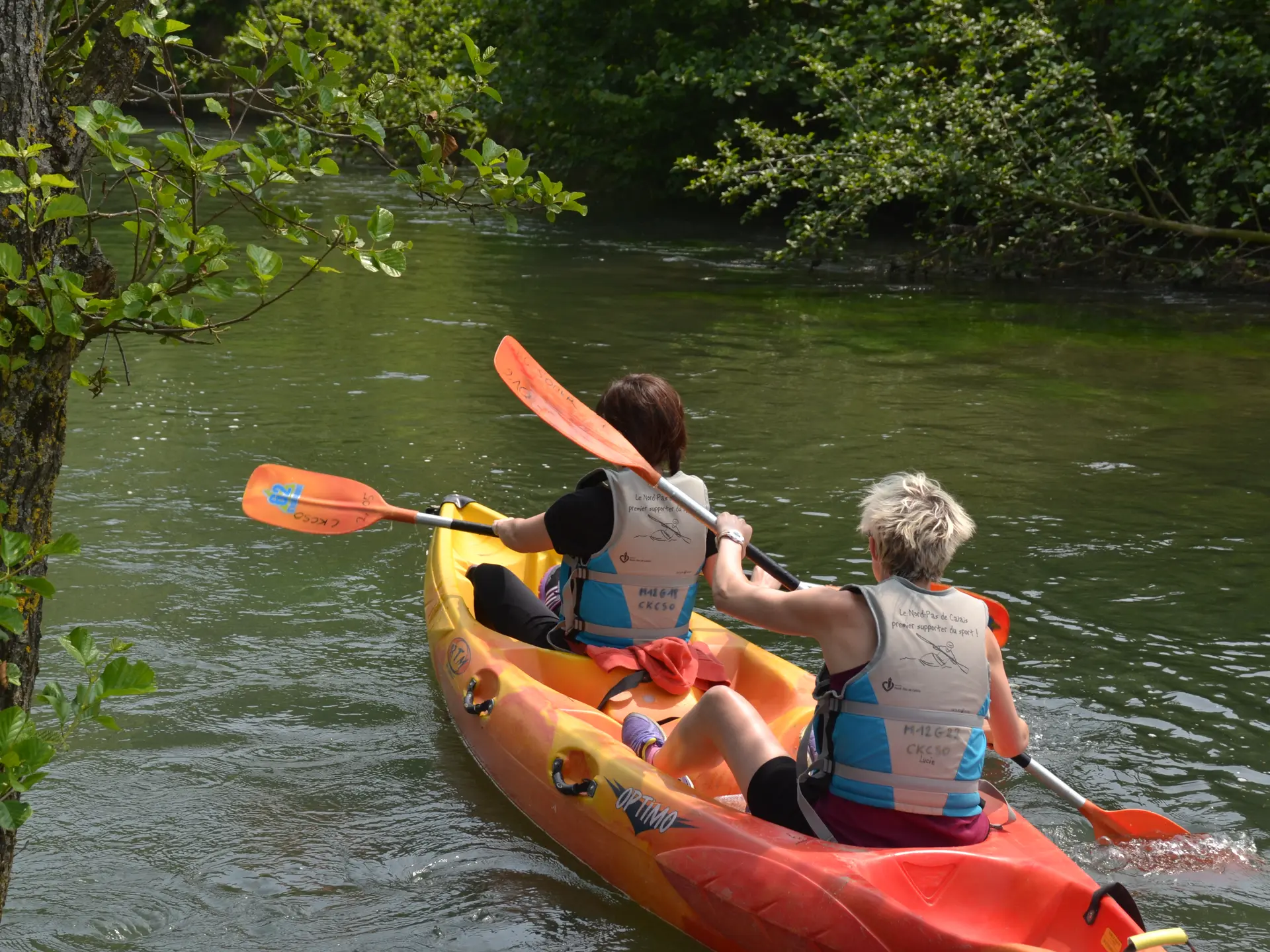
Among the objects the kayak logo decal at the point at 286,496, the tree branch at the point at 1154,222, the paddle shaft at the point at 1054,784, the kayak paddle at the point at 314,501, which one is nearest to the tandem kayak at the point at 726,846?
the paddle shaft at the point at 1054,784

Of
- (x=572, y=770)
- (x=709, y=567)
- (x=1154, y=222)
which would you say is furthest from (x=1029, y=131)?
(x=572, y=770)

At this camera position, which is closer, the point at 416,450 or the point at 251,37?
the point at 251,37

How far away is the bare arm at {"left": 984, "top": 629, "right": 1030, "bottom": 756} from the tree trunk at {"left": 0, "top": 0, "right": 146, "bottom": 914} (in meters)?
1.84

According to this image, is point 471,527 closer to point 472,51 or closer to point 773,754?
point 773,754

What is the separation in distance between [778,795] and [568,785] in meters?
0.69

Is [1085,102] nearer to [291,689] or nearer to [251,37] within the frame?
[291,689]

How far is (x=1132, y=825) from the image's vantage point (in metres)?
3.54

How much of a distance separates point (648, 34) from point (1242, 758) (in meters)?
15.9

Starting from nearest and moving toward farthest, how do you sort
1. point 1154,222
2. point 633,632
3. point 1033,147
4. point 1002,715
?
point 1002,715 < point 633,632 < point 1154,222 < point 1033,147

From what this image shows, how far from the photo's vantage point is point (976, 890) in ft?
9.37

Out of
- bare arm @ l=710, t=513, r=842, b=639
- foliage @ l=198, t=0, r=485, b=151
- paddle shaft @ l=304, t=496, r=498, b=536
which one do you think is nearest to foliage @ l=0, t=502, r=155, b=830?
bare arm @ l=710, t=513, r=842, b=639

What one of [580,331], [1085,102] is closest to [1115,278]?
[1085,102]

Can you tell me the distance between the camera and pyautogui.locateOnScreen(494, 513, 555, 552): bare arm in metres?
3.85

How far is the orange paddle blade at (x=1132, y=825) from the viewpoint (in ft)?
11.6
